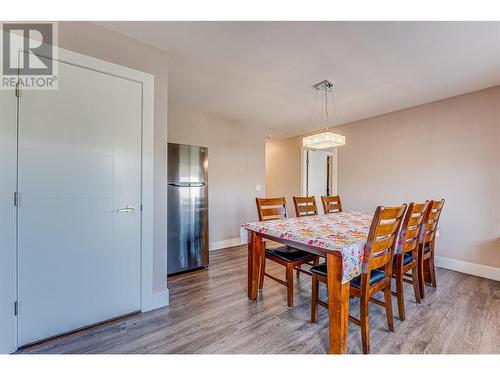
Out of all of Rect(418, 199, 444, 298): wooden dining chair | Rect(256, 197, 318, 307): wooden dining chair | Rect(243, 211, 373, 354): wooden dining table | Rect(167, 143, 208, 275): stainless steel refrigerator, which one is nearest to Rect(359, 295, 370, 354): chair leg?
Rect(243, 211, 373, 354): wooden dining table

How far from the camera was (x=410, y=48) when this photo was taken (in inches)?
78.5

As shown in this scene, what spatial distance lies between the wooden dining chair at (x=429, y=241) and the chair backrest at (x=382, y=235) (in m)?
0.77

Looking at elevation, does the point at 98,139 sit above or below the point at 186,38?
below

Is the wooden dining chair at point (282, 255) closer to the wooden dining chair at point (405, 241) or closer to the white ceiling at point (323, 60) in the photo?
the wooden dining chair at point (405, 241)

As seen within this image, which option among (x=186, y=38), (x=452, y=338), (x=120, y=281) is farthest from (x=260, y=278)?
(x=186, y=38)

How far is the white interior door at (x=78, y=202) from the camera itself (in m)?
1.54

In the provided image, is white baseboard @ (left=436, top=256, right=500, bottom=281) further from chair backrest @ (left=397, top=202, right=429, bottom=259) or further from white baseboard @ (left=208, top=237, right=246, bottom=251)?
white baseboard @ (left=208, top=237, right=246, bottom=251)

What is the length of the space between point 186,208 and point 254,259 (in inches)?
48.7

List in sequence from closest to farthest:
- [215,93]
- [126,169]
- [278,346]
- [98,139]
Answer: [278,346] → [98,139] → [126,169] → [215,93]

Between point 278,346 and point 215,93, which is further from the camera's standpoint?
point 215,93

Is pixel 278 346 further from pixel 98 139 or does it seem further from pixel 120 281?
pixel 98 139

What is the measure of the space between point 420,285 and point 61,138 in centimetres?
345

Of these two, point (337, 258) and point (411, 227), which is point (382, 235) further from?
point (411, 227)

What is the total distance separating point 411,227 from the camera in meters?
1.85
